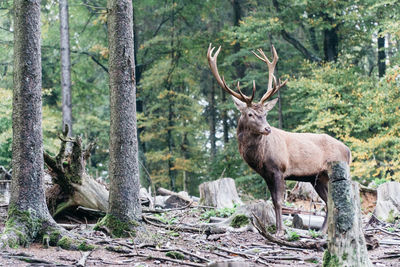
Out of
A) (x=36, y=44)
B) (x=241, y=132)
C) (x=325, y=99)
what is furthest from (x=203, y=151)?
(x=36, y=44)

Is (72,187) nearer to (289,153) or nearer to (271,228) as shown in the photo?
(271,228)

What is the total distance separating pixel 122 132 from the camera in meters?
6.42

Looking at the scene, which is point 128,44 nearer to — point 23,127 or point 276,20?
point 23,127

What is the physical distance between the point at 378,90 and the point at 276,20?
4796 millimetres

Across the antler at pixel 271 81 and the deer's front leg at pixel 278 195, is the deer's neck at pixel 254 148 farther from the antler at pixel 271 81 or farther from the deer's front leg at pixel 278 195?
the antler at pixel 271 81

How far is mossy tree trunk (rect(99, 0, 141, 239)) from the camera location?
252 inches

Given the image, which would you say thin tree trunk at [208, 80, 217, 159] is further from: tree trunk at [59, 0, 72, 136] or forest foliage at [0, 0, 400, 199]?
tree trunk at [59, 0, 72, 136]

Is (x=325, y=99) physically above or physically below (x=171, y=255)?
above

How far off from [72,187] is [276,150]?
3469 mm

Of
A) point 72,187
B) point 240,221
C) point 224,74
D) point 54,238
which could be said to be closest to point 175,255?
point 54,238

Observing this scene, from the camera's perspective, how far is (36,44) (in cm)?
582

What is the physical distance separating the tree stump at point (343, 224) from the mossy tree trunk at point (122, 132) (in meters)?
2.99

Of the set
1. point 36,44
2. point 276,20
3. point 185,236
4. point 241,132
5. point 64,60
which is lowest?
point 185,236

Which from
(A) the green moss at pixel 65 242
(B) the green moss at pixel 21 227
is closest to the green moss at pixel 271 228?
(A) the green moss at pixel 65 242
